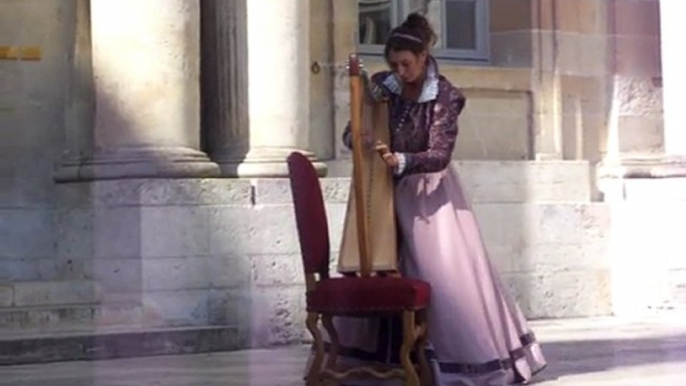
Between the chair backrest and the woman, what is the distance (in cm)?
41

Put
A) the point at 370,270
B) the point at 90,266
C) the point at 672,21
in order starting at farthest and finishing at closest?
the point at 672,21 < the point at 90,266 < the point at 370,270

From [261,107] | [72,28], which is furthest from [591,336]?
[72,28]

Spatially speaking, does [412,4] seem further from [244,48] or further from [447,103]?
[447,103]

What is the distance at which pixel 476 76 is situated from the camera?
1473 centimetres

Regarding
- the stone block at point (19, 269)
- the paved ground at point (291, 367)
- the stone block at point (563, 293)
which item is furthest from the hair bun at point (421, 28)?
the stone block at point (563, 293)

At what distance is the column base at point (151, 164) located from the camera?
474 inches

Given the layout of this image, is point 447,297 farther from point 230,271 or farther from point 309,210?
point 230,271

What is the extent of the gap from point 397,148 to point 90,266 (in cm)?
406

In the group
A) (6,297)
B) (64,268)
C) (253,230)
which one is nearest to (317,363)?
(253,230)

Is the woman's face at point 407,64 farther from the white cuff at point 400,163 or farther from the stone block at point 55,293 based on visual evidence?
the stone block at point 55,293

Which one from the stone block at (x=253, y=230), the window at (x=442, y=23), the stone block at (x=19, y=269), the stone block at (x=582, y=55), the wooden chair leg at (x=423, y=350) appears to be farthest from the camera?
the stone block at (x=582, y=55)

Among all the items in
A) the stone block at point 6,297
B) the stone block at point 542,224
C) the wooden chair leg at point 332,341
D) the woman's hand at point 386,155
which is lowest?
the wooden chair leg at point 332,341

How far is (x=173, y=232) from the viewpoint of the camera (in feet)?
39.3

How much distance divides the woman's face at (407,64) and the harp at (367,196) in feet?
0.52
